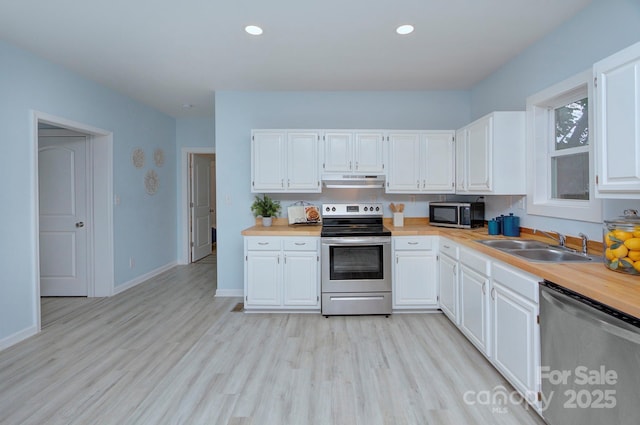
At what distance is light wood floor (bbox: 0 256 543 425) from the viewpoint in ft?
5.83

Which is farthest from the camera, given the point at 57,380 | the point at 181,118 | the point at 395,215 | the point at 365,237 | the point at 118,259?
the point at 181,118

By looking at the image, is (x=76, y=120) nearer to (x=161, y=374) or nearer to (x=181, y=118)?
(x=181, y=118)

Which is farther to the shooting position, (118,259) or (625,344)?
(118,259)

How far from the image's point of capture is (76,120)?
3.31m

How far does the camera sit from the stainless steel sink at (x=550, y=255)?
75.5 inches

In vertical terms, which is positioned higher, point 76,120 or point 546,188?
point 76,120

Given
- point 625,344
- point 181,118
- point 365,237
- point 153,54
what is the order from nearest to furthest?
1. point 625,344
2. point 153,54
3. point 365,237
4. point 181,118

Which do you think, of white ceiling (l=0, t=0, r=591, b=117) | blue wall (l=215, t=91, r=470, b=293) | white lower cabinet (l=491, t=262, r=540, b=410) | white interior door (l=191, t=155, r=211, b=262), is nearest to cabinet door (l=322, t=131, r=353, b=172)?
blue wall (l=215, t=91, r=470, b=293)

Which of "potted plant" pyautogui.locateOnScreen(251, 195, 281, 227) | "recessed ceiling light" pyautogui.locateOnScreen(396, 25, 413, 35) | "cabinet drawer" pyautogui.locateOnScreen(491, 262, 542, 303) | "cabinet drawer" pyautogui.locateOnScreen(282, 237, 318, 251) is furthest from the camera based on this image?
"potted plant" pyautogui.locateOnScreen(251, 195, 281, 227)

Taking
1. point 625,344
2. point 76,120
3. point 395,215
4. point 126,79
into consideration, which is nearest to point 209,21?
point 126,79

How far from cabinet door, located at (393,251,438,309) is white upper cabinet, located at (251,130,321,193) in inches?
49.0

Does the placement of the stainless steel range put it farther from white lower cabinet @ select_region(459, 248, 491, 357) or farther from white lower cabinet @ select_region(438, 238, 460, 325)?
white lower cabinet @ select_region(459, 248, 491, 357)

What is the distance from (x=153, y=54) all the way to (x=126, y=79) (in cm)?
93

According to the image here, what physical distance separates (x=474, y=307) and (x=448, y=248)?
670mm
